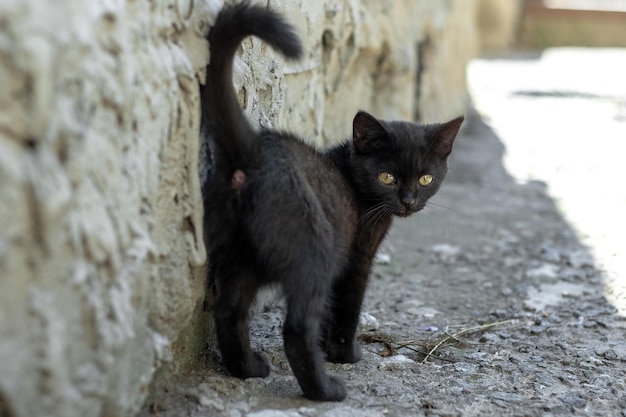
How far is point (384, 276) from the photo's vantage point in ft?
15.6

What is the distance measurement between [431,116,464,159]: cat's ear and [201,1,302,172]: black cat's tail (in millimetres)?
1004

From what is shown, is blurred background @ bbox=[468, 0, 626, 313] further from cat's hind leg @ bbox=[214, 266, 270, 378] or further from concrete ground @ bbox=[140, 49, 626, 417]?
cat's hind leg @ bbox=[214, 266, 270, 378]

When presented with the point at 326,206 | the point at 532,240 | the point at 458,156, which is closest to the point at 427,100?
the point at 458,156

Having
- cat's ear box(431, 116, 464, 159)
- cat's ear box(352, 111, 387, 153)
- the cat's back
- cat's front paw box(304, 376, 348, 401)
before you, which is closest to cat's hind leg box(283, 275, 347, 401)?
cat's front paw box(304, 376, 348, 401)

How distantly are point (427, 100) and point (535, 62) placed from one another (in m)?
6.94

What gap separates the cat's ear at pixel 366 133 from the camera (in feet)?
11.1

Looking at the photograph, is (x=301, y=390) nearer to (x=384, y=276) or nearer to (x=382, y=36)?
(x=384, y=276)

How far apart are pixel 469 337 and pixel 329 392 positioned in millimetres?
1178

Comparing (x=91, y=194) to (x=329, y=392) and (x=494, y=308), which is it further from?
(x=494, y=308)

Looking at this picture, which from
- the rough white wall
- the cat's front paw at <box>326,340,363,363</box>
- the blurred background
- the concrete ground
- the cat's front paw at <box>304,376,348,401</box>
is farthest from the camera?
the blurred background

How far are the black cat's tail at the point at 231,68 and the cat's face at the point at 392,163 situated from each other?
2.40 ft

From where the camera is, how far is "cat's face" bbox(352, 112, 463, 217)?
3.42 m

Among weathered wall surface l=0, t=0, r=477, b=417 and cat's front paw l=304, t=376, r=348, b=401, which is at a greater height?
weathered wall surface l=0, t=0, r=477, b=417

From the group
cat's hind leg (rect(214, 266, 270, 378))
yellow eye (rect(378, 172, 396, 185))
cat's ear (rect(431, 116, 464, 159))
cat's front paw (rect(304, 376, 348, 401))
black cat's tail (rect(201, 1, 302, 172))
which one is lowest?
cat's front paw (rect(304, 376, 348, 401))
